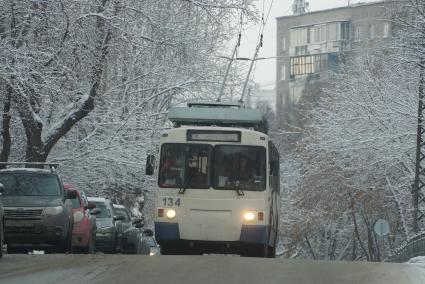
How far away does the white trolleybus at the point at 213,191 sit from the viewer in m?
20.3

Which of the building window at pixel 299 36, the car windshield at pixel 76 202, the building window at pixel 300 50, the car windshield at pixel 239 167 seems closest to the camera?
the car windshield at pixel 239 167

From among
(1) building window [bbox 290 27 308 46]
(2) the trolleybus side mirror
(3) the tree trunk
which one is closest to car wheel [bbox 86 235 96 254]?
(2) the trolleybus side mirror

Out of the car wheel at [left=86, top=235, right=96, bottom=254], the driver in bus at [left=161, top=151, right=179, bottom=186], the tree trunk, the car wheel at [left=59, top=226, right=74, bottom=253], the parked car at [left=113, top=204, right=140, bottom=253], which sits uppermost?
the tree trunk

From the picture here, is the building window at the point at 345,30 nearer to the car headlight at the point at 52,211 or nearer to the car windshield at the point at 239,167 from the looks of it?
the car windshield at the point at 239,167

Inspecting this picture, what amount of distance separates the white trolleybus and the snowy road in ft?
10.3

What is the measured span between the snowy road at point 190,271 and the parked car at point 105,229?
33.2 ft

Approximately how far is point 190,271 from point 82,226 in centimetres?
956

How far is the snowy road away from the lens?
43.0ft

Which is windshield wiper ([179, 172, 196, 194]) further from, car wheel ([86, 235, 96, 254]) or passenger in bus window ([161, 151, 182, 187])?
car wheel ([86, 235, 96, 254])

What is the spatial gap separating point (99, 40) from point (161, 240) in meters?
8.45

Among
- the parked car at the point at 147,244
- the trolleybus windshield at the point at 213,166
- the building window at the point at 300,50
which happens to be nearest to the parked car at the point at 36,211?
the trolleybus windshield at the point at 213,166

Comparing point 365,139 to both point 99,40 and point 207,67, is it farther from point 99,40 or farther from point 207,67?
point 99,40

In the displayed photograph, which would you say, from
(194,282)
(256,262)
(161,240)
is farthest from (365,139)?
(194,282)

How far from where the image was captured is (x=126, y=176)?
35250 mm
